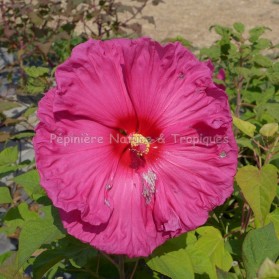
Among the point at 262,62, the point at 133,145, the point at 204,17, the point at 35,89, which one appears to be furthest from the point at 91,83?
the point at 204,17

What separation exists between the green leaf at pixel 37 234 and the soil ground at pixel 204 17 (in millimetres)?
6114

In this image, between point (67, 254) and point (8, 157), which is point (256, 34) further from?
point (67, 254)

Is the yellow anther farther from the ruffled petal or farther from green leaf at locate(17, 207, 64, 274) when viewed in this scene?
green leaf at locate(17, 207, 64, 274)

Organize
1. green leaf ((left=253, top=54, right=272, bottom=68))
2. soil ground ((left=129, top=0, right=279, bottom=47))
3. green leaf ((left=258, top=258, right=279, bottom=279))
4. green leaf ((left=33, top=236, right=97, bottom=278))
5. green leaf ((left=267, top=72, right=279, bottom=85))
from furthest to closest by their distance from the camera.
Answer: soil ground ((left=129, top=0, right=279, bottom=47)) → green leaf ((left=253, top=54, right=272, bottom=68)) → green leaf ((left=267, top=72, right=279, bottom=85)) → green leaf ((left=33, top=236, right=97, bottom=278)) → green leaf ((left=258, top=258, right=279, bottom=279))

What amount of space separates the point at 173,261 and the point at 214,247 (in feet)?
0.78

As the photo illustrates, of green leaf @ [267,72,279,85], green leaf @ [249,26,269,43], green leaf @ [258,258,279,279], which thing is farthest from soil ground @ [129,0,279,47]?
green leaf @ [258,258,279,279]

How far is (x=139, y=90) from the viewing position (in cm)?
106

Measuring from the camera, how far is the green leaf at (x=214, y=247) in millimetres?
1317

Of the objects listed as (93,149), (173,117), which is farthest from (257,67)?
(93,149)

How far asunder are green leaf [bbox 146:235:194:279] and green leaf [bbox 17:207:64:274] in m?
0.26

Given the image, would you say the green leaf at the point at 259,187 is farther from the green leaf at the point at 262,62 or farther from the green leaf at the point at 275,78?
the green leaf at the point at 262,62

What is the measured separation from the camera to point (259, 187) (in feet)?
3.93

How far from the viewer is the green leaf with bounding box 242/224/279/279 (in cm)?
106

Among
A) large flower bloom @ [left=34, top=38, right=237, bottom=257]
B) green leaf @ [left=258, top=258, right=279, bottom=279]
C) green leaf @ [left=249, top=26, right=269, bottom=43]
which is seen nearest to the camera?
green leaf @ [left=258, top=258, right=279, bottom=279]
